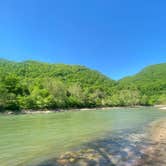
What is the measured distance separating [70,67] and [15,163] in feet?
560

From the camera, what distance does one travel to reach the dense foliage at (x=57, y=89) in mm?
74975

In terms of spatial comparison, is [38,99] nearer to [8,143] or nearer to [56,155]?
[8,143]

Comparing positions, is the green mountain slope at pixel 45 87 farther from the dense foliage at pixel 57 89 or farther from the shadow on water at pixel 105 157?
the shadow on water at pixel 105 157

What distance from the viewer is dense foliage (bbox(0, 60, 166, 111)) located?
7497 cm

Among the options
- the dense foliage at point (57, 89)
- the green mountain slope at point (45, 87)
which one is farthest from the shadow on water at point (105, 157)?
the green mountain slope at point (45, 87)

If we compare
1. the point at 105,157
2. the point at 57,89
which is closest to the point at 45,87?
the point at 57,89

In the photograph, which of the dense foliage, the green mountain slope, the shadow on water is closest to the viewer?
the shadow on water

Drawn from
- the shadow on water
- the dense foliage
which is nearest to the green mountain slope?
the dense foliage

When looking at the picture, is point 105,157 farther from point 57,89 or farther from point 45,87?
point 45,87

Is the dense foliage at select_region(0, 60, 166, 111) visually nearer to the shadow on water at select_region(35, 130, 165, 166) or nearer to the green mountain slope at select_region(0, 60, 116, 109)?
the green mountain slope at select_region(0, 60, 116, 109)

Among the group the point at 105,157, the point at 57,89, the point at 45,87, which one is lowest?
the point at 105,157

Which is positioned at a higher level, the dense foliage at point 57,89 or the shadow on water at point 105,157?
the dense foliage at point 57,89

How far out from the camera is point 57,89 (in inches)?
3573

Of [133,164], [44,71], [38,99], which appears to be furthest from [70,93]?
[133,164]
